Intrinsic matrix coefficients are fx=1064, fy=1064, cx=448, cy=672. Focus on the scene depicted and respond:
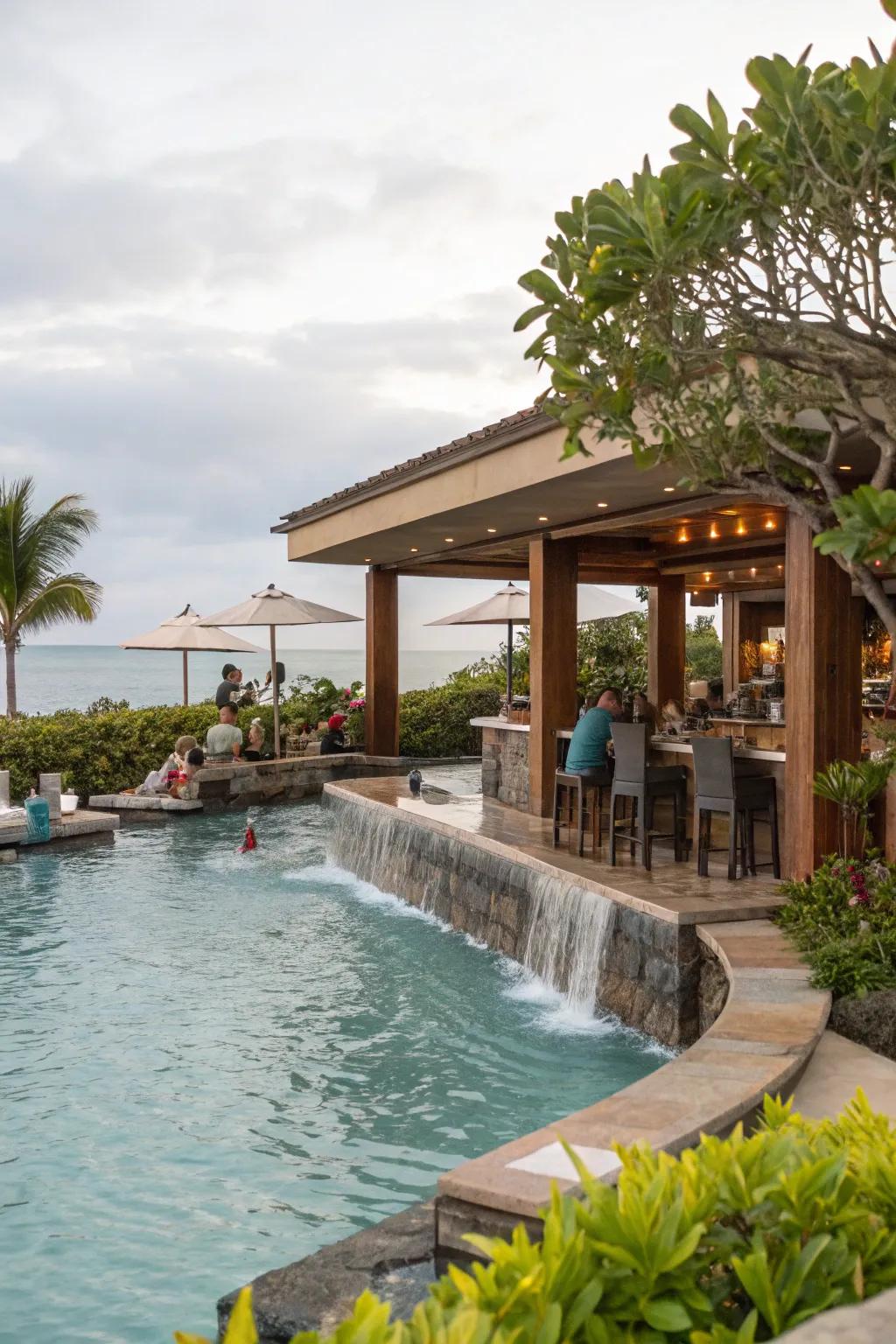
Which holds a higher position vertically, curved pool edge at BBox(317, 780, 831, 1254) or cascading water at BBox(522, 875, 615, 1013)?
curved pool edge at BBox(317, 780, 831, 1254)

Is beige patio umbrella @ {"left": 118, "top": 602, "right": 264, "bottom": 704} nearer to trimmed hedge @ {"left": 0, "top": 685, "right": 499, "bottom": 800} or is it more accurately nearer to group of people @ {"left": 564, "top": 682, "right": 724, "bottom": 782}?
trimmed hedge @ {"left": 0, "top": 685, "right": 499, "bottom": 800}

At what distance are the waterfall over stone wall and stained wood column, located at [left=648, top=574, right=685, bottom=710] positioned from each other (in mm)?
5888

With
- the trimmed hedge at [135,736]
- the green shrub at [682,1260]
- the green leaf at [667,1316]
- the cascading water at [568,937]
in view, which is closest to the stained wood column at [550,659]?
the cascading water at [568,937]

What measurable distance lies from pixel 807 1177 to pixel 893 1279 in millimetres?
245

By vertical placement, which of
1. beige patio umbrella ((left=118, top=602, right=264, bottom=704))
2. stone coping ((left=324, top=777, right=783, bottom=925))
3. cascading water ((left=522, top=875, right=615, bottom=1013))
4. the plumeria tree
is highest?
the plumeria tree

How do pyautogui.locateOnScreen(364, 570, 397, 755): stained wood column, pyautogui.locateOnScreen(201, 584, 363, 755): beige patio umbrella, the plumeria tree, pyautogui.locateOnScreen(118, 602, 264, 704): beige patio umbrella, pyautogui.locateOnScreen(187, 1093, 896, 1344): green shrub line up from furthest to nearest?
1. pyautogui.locateOnScreen(118, 602, 264, 704): beige patio umbrella
2. pyautogui.locateOnScreen(364, 570, 397, 755): stained wood column
3. pyautogui.locateOnScreen(201, 584, 363, 755): beige patio umbrella
4. the plumeria tree
5. pyautogui.locateOnScreen(187, 1093, 896, 1344): green shrub

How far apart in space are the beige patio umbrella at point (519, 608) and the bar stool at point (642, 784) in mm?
5778

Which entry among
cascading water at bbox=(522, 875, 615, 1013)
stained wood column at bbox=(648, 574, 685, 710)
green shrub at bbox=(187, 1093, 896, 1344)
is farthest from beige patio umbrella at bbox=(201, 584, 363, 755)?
green shrub at bbox=(187, 1093, 896, 1344)

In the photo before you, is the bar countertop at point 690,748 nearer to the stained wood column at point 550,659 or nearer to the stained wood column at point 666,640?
the stained wood column at point 550,659

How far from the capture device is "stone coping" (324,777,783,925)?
23.7 feet

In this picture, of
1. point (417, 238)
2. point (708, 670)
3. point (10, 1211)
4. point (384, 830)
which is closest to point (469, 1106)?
point (10, 1211)

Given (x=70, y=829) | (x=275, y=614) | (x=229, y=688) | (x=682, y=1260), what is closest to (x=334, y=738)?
(x=229, y=688)

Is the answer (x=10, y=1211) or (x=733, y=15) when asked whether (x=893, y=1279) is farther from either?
(x=733, y=15)

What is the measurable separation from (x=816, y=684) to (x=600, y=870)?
231 cm
